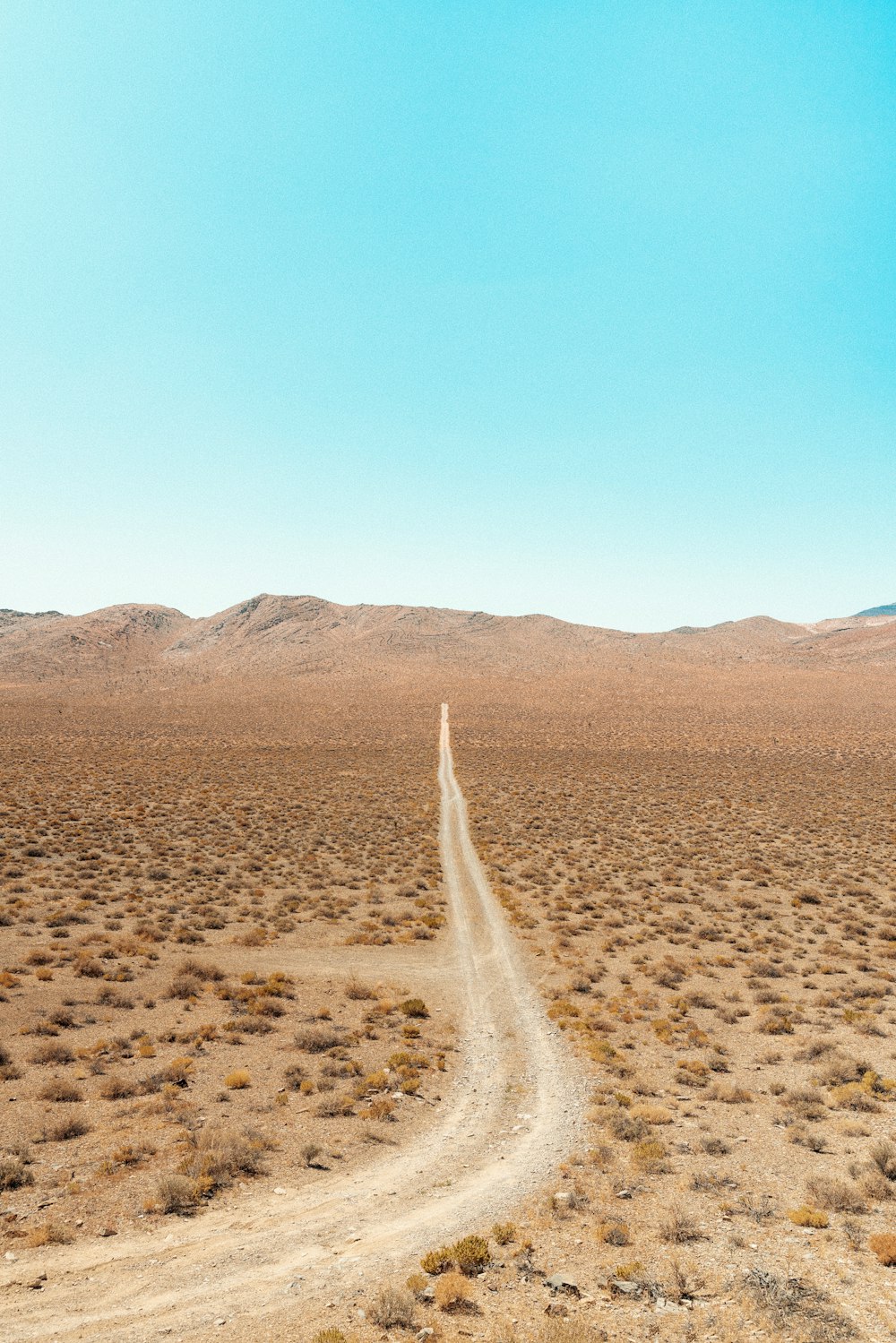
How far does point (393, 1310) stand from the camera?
23.0 ft

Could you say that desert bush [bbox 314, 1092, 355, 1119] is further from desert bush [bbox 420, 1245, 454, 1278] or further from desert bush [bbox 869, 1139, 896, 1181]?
desert bush [bbox 869, 1139, 896, 1181]

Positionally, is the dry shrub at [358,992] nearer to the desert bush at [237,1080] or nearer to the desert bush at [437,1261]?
the desert bush at [237,1080]

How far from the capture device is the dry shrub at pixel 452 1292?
7.25m

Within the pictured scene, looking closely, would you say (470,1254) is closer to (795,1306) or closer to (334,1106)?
(795,1306)

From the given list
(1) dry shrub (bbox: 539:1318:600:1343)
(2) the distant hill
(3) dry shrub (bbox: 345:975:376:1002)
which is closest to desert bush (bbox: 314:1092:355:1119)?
(3) dry shrub (bbox: 345:975:376:1002)

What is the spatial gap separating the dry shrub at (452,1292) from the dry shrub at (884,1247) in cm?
485

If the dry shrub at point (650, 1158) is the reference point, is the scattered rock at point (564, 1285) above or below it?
above

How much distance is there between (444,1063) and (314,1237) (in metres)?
5.35

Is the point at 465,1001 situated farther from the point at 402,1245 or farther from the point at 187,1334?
the point at 187,1334

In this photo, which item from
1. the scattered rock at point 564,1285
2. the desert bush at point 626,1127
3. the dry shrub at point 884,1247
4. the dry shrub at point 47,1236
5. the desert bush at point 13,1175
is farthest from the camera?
the desert bush at point 626,1127

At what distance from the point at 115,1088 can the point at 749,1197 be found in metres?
10.2

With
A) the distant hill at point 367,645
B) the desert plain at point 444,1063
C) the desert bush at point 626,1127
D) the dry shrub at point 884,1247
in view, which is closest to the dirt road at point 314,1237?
the desert plain at point 444,1063

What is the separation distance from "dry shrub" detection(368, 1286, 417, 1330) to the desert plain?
0.03 metres

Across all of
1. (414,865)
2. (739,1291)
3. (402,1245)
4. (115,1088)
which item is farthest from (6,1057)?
(414,865)
